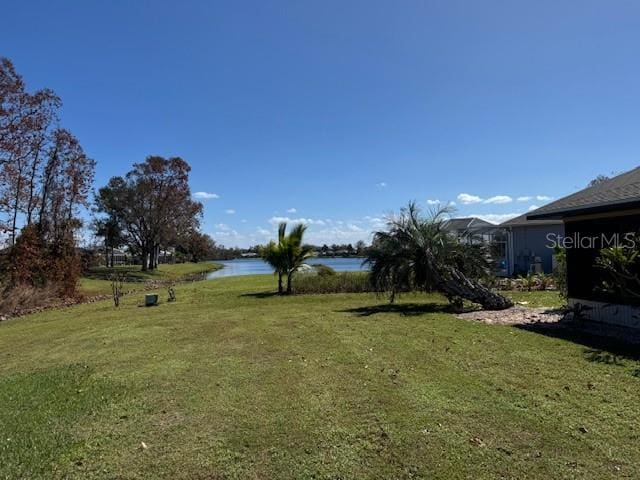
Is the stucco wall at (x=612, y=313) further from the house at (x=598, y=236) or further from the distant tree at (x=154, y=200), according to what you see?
the distant tree at (x=154, y=200)

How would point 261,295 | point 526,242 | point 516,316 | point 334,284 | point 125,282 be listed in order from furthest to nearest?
point 125,282, point 526,242, point 334,284, point 261,295, point 516,316

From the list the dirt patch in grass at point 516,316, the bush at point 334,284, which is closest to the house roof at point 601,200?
the dirt patch in grass at point 516,316

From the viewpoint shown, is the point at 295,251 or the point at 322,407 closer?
the point at 322,407

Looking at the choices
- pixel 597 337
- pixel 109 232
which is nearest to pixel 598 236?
Answer: pixel 597 337

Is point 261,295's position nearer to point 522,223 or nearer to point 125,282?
point 522,223

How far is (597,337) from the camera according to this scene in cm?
755

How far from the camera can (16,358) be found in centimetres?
734

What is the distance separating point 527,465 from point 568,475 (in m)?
0.25

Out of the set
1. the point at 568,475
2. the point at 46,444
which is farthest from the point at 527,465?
the point at 46,444

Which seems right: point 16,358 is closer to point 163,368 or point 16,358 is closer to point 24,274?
point 163,368

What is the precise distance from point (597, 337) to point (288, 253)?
11.2 m

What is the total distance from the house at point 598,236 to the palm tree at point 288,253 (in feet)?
29.2

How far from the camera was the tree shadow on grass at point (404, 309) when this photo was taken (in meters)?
11.0

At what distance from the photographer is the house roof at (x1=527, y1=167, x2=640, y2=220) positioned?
8.04 m
